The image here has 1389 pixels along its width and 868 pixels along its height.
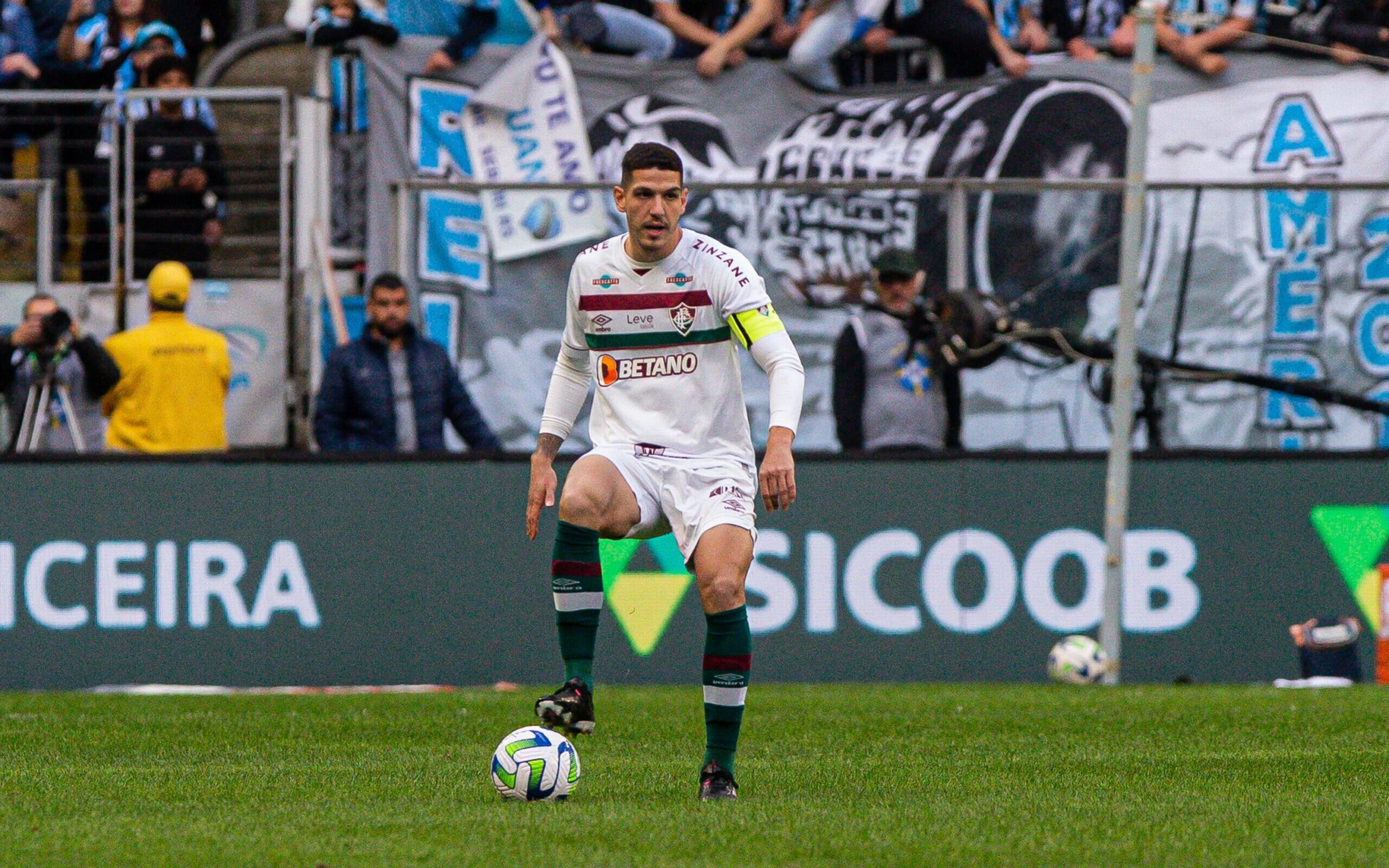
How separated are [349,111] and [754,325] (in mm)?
8475

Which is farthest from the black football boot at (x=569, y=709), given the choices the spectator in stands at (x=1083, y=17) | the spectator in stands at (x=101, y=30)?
the spectator in stands at (x=101, y=30)

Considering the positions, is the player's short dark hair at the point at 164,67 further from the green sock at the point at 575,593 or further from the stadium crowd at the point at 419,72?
the green sock at the point at 575,593

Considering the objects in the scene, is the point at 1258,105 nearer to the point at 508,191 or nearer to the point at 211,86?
the point at 508,191

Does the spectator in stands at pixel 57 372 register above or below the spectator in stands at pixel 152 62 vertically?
below

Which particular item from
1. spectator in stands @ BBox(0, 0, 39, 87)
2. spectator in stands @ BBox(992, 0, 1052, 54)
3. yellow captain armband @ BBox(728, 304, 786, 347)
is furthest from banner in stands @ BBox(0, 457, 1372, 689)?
yellow captain armband @ BBox(728, 304, 786, 347)

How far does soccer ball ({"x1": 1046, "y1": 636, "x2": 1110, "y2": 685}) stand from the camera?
12.9m

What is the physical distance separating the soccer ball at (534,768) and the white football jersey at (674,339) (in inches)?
46.5

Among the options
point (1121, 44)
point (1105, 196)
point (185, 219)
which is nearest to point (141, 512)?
point (185, 219)

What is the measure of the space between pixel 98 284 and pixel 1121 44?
758cm

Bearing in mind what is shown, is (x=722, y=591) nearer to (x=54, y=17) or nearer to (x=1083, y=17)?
(x=1083, y=17)

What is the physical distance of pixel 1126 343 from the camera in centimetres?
1315

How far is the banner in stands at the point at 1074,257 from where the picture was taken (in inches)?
534

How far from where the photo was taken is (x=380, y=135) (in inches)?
586

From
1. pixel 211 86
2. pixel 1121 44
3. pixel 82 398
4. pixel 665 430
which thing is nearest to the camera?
pixel 665 430
